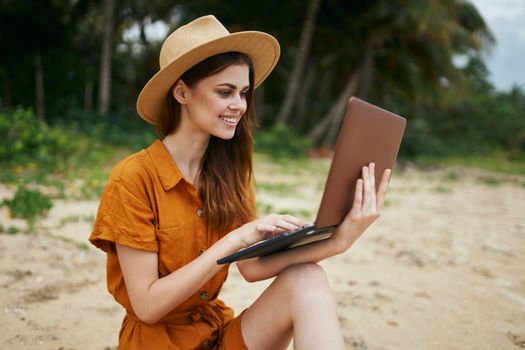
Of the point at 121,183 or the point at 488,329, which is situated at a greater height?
the point at 121,183

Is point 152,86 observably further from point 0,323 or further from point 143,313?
point 0,323

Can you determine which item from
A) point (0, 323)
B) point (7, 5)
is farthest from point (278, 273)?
point (7, 5)

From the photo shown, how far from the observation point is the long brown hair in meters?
1.64

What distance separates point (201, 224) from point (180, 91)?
487 mm

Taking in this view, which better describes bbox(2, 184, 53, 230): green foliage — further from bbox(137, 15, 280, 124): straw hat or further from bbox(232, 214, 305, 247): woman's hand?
bbox(232, 214, 305, 247): woman's hand

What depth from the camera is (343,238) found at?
155 cm

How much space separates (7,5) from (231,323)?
13.6m

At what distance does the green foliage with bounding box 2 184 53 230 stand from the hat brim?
2.66 meters

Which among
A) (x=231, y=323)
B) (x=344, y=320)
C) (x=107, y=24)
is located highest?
(x=107, y=24)

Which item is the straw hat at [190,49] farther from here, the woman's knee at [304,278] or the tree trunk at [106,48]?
the tree trunk at [106,48]

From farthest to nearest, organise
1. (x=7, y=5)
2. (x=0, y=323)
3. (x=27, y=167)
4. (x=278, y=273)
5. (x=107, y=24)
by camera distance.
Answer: (x=7, y=5) < (x=107, y=24) < (x=27, y=167) < (x=0, y=323) < (x=278, y=273)

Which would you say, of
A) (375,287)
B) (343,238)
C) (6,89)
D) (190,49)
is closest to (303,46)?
(6,89)

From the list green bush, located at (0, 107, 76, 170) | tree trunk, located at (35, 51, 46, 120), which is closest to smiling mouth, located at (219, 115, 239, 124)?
green bush, located at (0, 107, 76, 170)

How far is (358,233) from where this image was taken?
1524 mm
